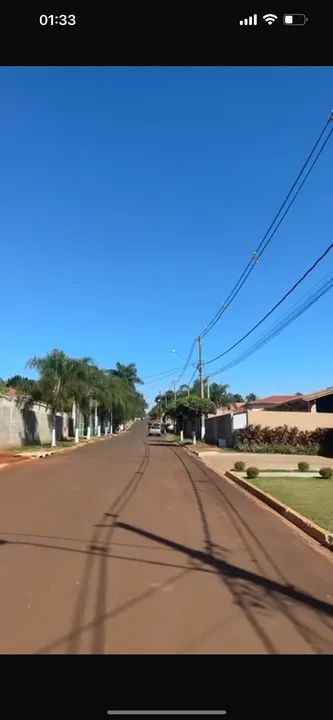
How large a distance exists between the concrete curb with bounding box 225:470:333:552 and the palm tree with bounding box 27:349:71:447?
85.4 feet

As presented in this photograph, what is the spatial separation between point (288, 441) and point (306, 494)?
2248 cm

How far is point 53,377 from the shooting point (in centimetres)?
4328

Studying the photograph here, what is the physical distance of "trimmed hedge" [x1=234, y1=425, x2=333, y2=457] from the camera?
121 ft

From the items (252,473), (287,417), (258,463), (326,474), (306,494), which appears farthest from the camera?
(287,417)
